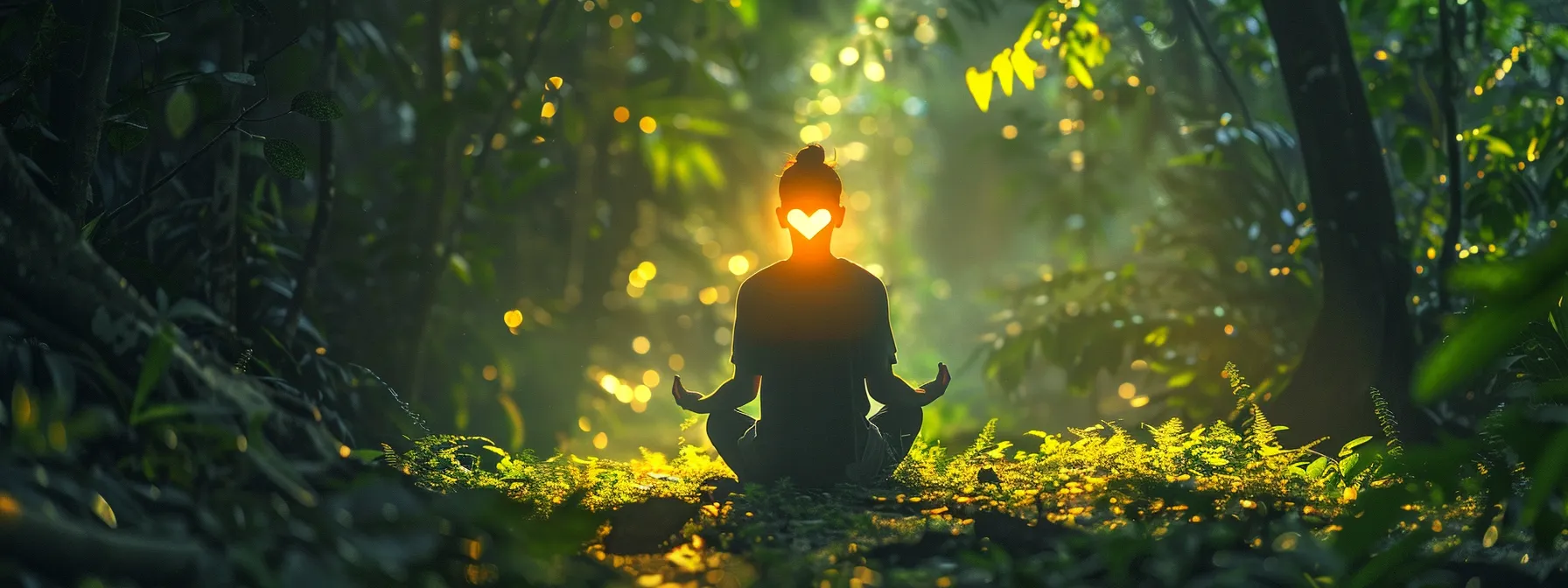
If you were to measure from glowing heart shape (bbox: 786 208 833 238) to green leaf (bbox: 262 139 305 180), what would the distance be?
1.74 meters

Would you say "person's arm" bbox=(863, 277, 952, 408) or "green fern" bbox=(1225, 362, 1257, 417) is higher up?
"green fern" bbox=(1225, 362, 1257, 417)

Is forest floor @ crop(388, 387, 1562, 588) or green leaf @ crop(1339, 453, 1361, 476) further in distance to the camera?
green leaf @ crop(1339, 453, 1361, 476)

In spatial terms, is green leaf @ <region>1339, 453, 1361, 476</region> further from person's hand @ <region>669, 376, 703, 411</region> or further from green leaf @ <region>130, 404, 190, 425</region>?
green leaf @ <region>130, 404, 190, 425</region>

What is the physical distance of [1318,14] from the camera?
4871 mm

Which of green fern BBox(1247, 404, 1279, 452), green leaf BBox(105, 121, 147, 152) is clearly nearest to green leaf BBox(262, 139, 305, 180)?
green leaf BBox(105, 121, 147, 152)

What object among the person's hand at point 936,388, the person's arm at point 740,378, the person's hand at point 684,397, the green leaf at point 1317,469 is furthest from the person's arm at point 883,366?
the green leaf at point 1317,469

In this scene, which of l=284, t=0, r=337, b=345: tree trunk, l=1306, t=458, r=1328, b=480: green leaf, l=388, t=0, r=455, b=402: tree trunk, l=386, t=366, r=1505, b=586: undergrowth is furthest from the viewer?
l=388, t=0, r=455, b=402: tree trunk

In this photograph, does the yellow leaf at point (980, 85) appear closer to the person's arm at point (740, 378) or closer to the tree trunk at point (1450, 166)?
the person's arm at point (740, 378)

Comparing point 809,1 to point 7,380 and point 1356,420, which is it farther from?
point 7,380

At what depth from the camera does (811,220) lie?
169 inches

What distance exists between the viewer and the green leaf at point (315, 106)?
377 cm

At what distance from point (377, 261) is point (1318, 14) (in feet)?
16.7

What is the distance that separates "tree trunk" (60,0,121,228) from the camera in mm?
3338

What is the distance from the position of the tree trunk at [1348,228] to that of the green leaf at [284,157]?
4.00m
